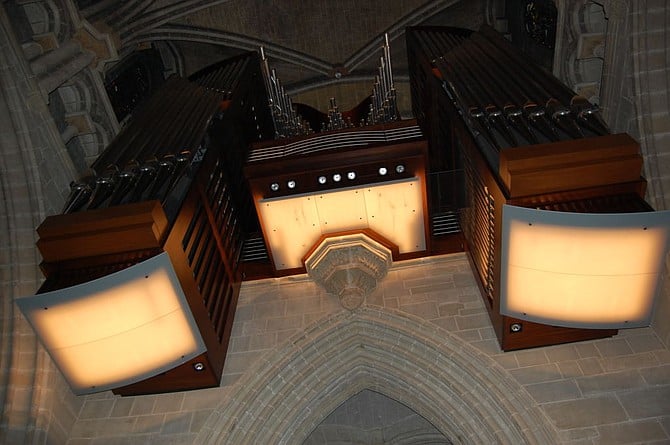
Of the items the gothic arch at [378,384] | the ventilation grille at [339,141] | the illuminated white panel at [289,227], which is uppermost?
the ventilation grille at [339,141]

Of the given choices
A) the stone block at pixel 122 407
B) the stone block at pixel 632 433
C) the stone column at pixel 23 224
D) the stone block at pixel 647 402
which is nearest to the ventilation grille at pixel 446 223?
the stone block at pixel 647 402

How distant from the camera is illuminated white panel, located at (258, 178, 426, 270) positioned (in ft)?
19.1

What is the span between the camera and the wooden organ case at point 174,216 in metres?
4.48

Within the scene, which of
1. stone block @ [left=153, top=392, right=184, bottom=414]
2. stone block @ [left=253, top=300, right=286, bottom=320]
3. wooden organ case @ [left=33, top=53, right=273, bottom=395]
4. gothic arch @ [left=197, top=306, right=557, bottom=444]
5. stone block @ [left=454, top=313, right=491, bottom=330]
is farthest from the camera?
stone block @ [left=253, top=300, right=286, bottom=320]

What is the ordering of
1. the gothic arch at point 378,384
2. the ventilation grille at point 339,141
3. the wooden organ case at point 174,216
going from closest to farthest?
the wooden organ case at point 174,216
the gothic arch at point 378,384
the ventilation grille at point 339,141

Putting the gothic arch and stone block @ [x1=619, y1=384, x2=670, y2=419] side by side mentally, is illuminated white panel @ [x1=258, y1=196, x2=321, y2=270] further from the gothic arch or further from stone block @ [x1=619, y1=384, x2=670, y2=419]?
stone block @ [x1=619, y1=384, x2=670, y2=419]

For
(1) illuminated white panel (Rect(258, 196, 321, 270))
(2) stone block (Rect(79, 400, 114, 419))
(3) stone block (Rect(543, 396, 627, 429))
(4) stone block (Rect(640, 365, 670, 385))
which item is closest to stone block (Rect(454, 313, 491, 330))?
(3) stone block (Rect(543, 396, 627, 429))

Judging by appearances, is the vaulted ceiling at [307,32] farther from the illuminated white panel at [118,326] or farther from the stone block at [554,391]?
the stone block at [554,391]

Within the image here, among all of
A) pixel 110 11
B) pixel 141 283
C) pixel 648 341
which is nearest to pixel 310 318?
pixel 141 283

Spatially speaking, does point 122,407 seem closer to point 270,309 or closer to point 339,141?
point 270,309

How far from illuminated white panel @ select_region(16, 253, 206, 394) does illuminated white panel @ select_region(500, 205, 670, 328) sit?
2.86 meters

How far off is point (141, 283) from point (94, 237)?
1.89 feet

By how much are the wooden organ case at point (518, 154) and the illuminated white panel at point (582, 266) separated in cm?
22

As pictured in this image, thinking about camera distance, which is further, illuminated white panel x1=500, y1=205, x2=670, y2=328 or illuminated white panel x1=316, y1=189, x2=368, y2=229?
illuminated white panel x1=316, y1=189, x2=368, y2=229
